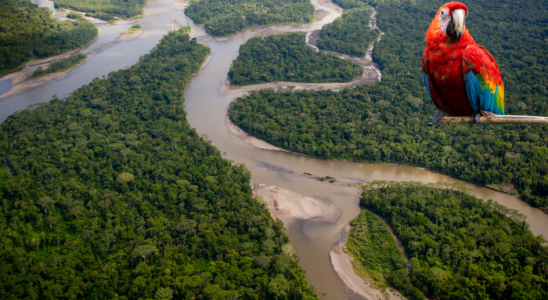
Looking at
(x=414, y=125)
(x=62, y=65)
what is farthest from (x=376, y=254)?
(x=62, y=65)

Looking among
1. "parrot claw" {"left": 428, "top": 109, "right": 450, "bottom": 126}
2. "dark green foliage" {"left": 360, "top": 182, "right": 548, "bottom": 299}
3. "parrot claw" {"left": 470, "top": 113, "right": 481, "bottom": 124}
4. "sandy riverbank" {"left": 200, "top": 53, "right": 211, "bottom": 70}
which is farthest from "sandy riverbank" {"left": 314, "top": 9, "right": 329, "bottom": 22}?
"parrot claw" {"left": 470, "top": 113, "right": 481, "bottom": 124}

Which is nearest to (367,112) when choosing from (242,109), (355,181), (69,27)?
(355,181)

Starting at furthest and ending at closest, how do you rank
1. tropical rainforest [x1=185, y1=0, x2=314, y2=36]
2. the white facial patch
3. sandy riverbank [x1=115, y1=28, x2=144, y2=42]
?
1. tropical rainforest [x1=185, y1=0, x2=314, y2=36]
2. sandy riverbank [x1=115, y1=28, x2=144, y2=42]
3. the white facial patch

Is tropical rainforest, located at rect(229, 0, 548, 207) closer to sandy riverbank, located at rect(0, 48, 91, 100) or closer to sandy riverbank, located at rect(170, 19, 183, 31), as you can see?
sandy riverbank, located at rect(0, 48, 91, 100)

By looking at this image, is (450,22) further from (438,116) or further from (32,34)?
(32,34)

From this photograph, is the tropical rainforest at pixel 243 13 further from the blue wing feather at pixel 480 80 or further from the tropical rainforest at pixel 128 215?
the blue wing feather at pixel 480 80

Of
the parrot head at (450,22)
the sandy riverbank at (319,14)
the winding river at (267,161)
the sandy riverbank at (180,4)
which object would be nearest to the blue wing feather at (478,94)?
the parrot head at (450,22)
